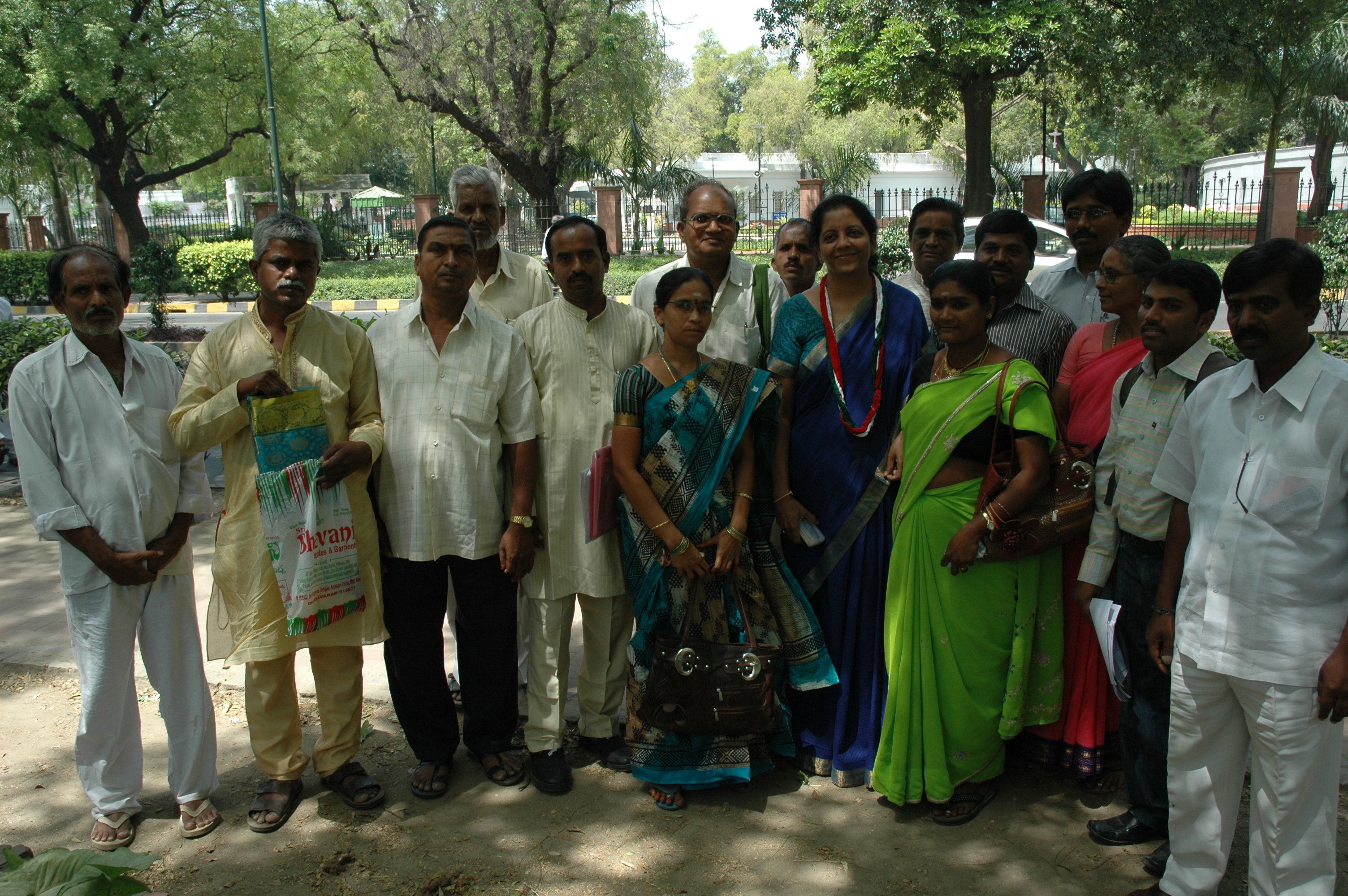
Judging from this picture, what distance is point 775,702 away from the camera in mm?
3346

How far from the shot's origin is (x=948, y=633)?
123 inches

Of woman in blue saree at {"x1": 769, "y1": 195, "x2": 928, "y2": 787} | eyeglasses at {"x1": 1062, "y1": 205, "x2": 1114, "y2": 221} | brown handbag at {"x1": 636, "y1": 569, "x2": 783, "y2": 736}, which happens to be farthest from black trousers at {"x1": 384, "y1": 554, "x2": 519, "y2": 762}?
eyeglasses at {"x1": 1062, "y1": 205, "x2": 1114, "y2": 221}

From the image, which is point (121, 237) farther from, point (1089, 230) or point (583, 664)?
point (1089, 230)

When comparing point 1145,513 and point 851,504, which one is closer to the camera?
point 1145,513

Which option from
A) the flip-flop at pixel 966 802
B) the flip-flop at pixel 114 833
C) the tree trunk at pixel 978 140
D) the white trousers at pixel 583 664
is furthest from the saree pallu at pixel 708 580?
the tree trunk at pixel 978 140

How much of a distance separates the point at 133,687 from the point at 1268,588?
3.43m

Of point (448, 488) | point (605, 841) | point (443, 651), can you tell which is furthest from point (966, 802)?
point (448, 488)

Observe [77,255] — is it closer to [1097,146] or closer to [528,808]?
[528,808]

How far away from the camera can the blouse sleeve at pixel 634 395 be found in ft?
10.6

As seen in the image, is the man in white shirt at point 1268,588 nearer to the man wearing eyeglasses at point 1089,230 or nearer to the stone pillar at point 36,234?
the man wearing eyeglasses at point 1089,230

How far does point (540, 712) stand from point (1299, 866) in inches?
91.2

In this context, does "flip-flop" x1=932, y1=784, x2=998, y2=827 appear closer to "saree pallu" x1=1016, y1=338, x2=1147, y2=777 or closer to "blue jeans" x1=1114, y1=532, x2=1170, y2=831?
"saree pallu" x1=1016, y1=338, x2=1147, y2=777

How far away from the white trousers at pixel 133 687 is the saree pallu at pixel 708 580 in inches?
58.1

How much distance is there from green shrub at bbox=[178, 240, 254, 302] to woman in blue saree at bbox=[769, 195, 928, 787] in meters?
20.5
